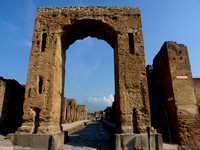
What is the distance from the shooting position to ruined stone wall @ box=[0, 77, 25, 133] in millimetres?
6574

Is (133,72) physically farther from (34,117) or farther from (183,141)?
(34,117)

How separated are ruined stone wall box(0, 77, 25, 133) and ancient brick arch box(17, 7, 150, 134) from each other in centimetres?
209

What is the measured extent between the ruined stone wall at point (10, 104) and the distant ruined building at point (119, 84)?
47mm

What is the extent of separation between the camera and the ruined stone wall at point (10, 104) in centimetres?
657

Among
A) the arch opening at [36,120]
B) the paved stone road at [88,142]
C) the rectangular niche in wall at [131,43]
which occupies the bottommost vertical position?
the paved stone road at [88,142]

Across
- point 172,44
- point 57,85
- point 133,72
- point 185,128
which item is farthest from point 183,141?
point 57,85

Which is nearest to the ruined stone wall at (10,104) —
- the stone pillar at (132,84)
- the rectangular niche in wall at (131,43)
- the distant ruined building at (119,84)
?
the distant ruined building at (119,84)

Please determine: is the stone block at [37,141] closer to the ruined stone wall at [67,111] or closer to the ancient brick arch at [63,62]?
the ancient brick arch at [63,62]

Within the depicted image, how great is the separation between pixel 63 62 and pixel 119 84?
3.06 metres

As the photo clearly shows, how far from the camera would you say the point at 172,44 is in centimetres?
674

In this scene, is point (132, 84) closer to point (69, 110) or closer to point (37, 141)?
point (37, 141)

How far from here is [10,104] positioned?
7129mm

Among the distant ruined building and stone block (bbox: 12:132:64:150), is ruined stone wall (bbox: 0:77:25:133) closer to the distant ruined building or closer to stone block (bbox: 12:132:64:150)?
the distant ruined building

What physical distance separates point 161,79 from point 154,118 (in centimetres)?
230
